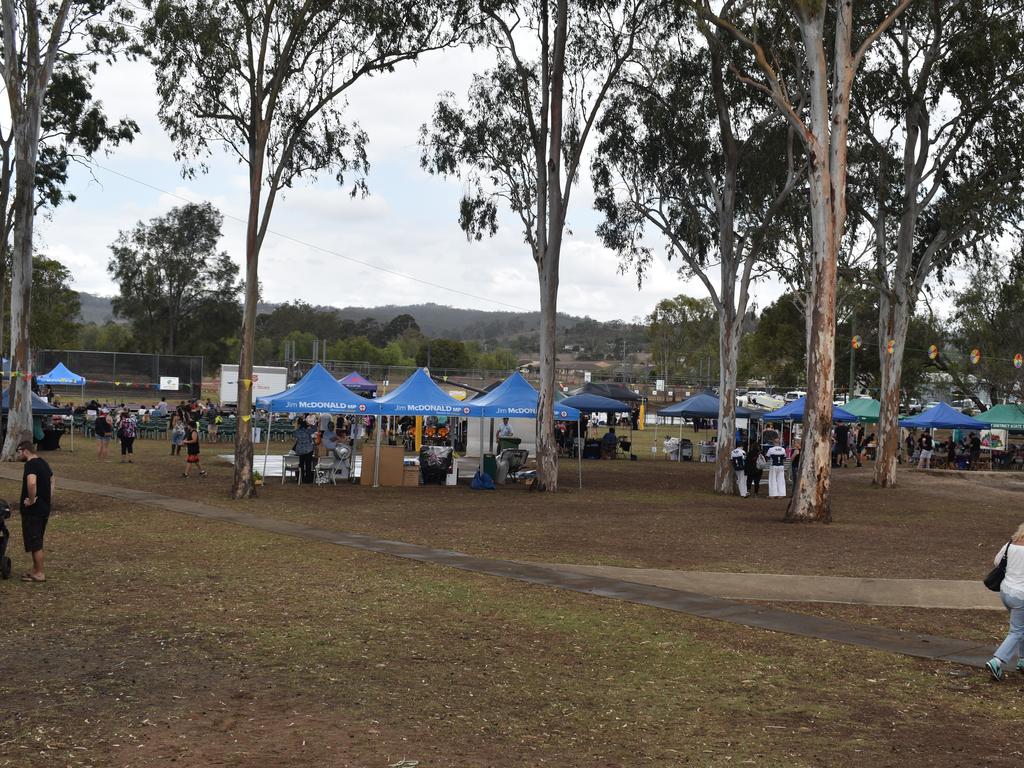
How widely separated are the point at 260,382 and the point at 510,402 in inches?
960

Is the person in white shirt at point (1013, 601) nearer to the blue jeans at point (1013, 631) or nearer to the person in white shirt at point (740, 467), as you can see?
the blue jeans at point (1013, 631)

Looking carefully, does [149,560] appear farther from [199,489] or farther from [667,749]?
[199,489]

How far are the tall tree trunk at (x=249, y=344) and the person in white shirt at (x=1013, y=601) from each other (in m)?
16.5

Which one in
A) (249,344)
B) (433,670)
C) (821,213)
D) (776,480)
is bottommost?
(433,670)

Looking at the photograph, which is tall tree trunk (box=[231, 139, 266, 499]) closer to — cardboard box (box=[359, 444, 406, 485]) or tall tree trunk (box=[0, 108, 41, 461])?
cardboard box (box=[359, 444, 406, 485])

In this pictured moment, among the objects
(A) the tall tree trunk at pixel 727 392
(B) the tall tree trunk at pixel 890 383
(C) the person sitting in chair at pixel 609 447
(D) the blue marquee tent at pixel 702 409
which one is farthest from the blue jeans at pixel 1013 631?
(C) the person sitting in chair at pixel 609 447

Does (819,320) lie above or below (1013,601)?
above

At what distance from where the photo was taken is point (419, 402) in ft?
90.0

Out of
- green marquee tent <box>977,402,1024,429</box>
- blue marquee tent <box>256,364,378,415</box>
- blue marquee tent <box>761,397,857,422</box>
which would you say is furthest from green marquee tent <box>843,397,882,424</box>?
blue marquee tent <box>256,364,378,415</box>

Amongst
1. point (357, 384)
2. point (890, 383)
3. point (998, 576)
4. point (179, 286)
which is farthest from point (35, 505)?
point (179, 286)

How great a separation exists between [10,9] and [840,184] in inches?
843

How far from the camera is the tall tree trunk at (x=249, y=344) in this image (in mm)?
22172

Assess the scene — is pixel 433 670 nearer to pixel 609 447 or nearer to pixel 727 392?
pixel 727 392

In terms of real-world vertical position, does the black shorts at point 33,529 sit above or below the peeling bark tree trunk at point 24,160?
below
